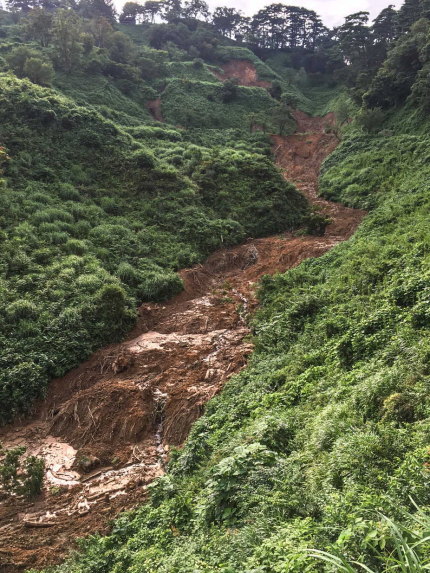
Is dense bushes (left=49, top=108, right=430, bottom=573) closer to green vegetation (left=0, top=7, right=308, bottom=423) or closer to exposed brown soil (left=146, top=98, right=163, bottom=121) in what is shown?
green vegetation (left=0, top=7, right=308, bottom=423)

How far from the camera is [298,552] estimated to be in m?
3.35

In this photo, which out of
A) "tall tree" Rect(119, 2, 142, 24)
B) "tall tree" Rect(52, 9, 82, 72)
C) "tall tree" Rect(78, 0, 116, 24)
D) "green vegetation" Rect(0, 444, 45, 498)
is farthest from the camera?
"tall tree" Rect(119, 2, 142, 24)

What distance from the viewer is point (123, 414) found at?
989cm

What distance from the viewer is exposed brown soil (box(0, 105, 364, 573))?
7.31 meters

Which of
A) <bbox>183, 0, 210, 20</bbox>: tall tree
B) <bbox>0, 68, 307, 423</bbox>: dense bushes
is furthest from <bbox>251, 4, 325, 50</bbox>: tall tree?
<bbox>0, 68, 307, 423</bbox>: dense bushes

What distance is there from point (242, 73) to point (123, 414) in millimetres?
61814

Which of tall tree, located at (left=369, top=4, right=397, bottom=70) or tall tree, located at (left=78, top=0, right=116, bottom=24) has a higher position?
tall tree, located at (left=78, top=0, right=116, bottom=24)

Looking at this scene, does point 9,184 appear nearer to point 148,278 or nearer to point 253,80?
point 148,278

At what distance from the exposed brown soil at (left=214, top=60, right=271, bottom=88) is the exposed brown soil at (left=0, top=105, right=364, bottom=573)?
48263mm

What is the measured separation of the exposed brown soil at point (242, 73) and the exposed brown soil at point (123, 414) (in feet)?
158

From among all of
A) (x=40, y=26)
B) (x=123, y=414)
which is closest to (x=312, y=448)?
(x=123, y=414)

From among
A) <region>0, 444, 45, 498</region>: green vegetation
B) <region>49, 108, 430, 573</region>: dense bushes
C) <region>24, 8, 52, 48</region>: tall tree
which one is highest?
<region>24, 8, 52, 48</region>: tall tree

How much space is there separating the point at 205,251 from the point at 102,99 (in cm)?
2488

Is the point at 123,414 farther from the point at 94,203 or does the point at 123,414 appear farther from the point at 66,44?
the point at 66,44
